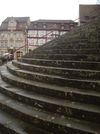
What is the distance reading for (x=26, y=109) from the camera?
399 cm

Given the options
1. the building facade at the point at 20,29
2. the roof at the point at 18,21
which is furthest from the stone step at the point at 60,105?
the roof at the point at 18,21

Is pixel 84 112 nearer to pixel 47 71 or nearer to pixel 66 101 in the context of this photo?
pixel 66 101

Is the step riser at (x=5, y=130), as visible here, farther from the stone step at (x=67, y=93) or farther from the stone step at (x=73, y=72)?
the stone step at (x=73, y=72)

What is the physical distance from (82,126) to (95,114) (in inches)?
10.2

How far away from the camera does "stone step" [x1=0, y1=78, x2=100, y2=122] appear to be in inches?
132

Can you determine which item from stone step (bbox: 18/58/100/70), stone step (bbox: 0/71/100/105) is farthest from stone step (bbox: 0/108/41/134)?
stone step (bbox: 18/58/100/70)

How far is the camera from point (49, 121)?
3439 millimetres

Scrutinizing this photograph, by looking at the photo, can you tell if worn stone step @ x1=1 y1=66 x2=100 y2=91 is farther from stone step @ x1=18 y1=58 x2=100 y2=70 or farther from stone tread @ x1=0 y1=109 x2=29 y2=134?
stone tread @ x1=0 y1=109 x2=29 y2=134

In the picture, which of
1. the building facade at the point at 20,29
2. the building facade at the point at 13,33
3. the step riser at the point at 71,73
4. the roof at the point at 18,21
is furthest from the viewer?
the roof at the point at 18,21

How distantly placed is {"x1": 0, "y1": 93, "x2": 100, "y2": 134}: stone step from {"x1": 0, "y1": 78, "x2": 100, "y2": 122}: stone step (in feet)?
0.28

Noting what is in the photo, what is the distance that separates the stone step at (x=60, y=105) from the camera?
11.0ft

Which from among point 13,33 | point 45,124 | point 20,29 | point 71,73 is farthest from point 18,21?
point 45,124

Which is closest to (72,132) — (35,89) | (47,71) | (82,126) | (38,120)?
(82,126)

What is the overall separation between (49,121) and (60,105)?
0.35m
